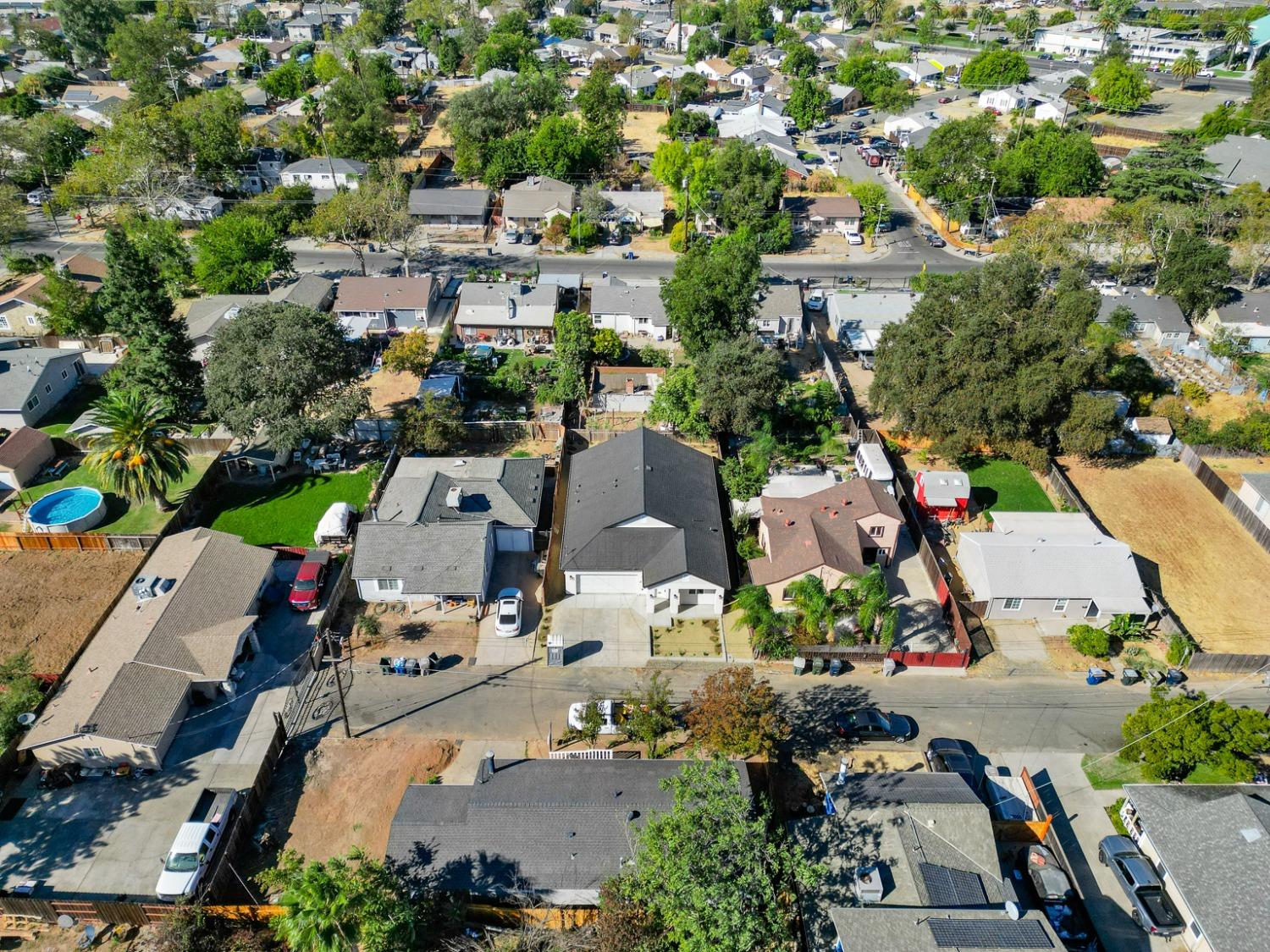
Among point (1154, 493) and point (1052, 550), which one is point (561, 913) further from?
point (1154, 493)

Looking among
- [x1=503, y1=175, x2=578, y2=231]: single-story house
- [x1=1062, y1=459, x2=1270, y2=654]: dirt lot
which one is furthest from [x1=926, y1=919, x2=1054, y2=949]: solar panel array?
[x1=503, y1=175, x2=578, y2=231]: single-story house

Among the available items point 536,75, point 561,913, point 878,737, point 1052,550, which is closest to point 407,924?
point 561,913

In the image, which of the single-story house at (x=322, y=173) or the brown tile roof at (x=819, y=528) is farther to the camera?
the single-story house at (x=322, y=173)

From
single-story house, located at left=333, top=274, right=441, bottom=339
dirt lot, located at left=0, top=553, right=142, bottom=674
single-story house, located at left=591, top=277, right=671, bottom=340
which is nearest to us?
dirt lot, located at left=0, top=553, right=142, bottom=674

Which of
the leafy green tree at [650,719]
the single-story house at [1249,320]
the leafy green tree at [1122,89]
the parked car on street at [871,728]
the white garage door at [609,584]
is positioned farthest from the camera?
the leafy green tree at [1122,89]

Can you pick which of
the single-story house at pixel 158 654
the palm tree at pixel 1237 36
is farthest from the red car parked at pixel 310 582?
the palm tree at pixel 1237 36

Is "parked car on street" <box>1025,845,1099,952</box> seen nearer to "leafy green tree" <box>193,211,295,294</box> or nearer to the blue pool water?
the blue pool water

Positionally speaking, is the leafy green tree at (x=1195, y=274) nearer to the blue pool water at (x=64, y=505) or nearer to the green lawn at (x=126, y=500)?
the green lawn at (x=126, y=500)
